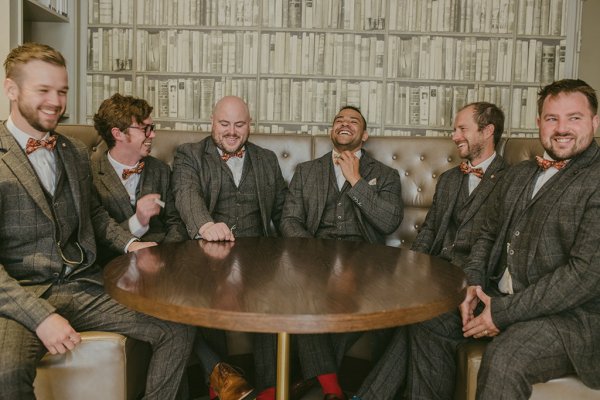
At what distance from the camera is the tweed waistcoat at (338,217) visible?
2789 millimetres

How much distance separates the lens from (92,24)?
4215mm

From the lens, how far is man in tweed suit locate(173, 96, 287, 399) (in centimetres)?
275

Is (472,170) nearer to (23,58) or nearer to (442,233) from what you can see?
(442,233)

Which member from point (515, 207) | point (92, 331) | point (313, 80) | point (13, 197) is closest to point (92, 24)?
point (313, 80)

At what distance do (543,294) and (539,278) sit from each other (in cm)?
13

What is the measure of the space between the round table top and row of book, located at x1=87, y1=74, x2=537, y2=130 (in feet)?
8.10

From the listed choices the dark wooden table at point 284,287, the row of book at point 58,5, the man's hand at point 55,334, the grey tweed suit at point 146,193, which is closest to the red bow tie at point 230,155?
the grey tweed suit at point 146,193

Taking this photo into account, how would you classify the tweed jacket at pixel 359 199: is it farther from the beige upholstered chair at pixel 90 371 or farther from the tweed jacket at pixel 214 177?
the beige upholstered chair at pixel 90 371

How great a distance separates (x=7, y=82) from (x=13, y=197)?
1.22 ft

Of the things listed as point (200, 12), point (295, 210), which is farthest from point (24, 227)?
point (200, 12)

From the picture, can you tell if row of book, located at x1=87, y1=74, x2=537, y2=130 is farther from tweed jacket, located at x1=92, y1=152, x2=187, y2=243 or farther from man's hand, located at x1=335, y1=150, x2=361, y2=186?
tweed jacket, located at x1=92, y1=152, x2=187, y2=243

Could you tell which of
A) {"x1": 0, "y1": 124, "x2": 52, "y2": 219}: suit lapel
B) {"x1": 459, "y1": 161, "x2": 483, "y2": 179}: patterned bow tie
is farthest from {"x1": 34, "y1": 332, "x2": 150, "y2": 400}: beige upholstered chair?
{"x1": 459, "y1": 161, "x2": 483, "y2": 179}: patterned bow tie

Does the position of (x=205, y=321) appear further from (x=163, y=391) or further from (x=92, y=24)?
(x=92, y=24)

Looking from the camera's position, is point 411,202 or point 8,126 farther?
point 411,202
